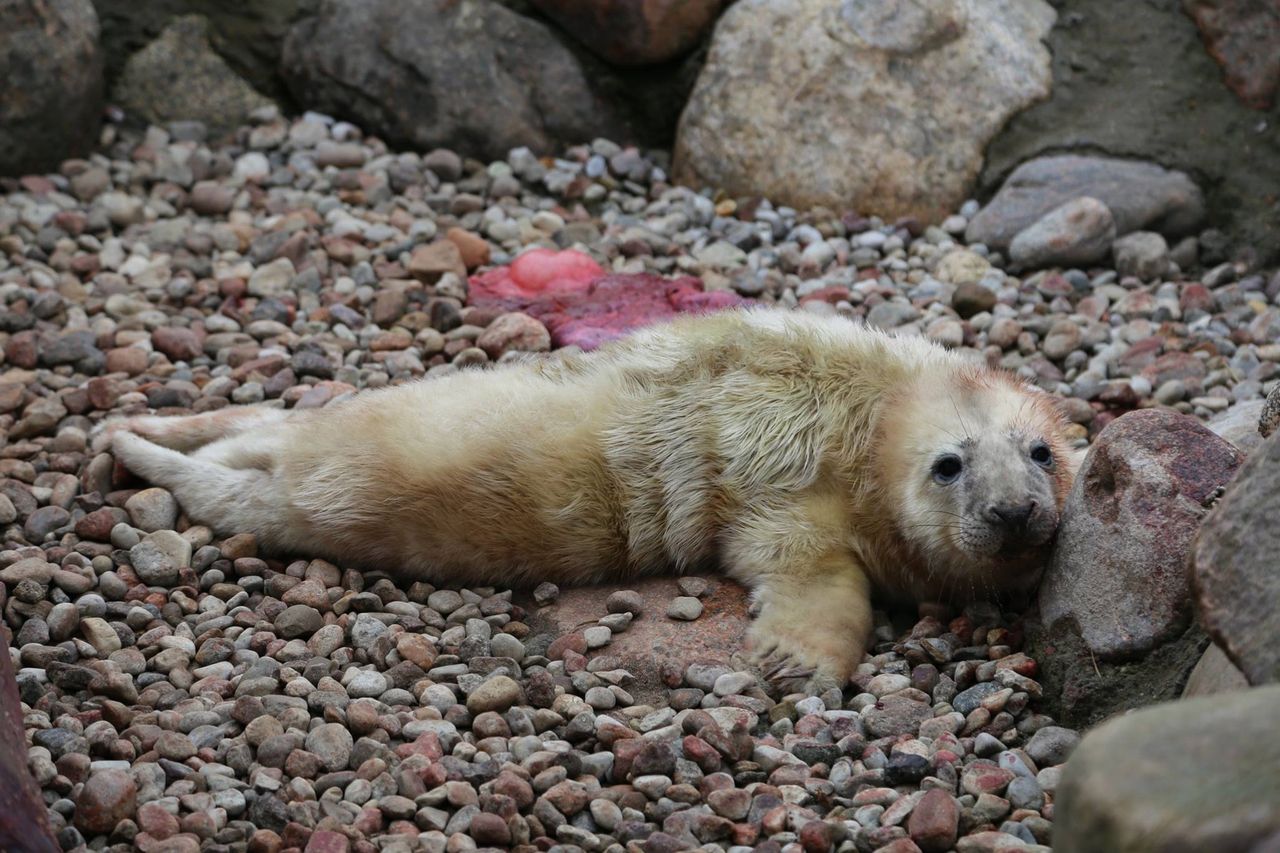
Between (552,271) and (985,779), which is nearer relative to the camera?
(985,779)

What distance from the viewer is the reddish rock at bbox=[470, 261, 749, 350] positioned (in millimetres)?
5881

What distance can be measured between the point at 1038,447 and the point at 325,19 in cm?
496

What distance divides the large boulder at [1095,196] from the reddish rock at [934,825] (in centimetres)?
381

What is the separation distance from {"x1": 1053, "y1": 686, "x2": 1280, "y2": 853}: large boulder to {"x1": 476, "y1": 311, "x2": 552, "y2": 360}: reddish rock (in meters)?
3.61

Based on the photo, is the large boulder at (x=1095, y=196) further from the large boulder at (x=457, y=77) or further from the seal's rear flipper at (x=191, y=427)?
the seal's rear flipper at (x=191, y=427)

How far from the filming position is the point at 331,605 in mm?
4383

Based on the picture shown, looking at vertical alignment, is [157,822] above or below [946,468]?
below

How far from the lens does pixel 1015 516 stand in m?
4.05

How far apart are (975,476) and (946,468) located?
0.11 metres

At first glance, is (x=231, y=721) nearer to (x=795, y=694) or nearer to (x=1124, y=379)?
(x=795, y=694)

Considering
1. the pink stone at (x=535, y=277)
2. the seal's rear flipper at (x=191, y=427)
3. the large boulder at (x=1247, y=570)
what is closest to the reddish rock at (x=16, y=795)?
the seal's rear flipper at (x=191, y=427)

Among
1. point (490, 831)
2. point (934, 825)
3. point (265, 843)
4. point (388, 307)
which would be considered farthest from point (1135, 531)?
point (388, 307)

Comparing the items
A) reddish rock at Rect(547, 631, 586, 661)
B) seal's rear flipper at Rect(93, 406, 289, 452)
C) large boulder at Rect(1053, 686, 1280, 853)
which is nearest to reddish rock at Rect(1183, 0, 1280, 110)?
reddish rock at Rect(547, 631, 586, 661)

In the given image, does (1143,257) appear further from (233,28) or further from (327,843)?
(233,28)
